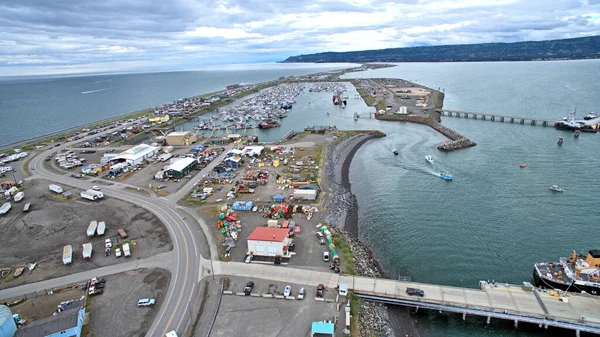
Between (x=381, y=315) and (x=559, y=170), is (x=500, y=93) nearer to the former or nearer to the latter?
(x=559, y=170)

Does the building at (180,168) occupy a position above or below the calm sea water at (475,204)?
above

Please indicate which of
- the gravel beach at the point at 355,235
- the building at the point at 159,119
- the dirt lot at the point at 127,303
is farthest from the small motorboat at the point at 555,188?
the building at the point at 159,119

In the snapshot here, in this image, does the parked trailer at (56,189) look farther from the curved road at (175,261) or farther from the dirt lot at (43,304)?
the dirt lot at (43,304)

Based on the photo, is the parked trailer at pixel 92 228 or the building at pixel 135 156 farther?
the building at pixel 135 156

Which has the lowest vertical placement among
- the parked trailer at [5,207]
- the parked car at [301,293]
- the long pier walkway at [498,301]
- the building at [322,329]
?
the long pier walkway at [498,301]

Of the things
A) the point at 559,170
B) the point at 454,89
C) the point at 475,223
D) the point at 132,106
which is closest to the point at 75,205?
the point at 475,223

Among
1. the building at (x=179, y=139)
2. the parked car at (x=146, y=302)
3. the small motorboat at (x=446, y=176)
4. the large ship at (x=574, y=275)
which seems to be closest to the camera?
the parked car at (x=146, y=302)
